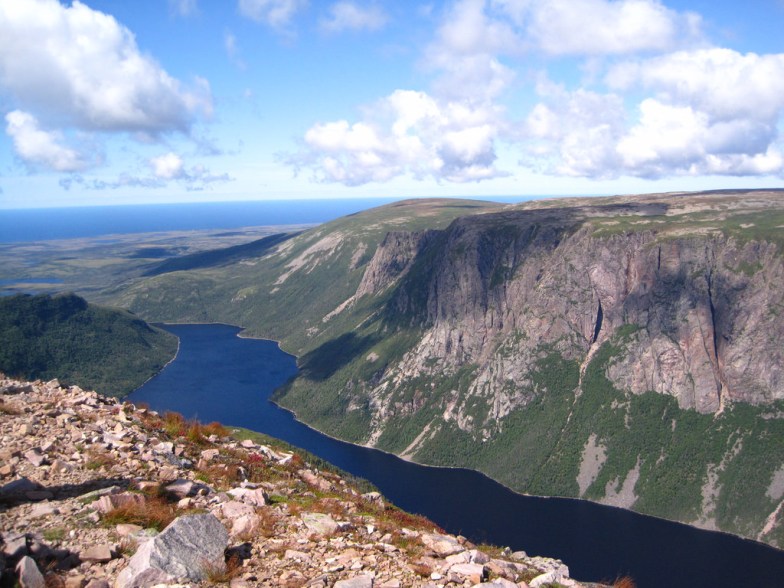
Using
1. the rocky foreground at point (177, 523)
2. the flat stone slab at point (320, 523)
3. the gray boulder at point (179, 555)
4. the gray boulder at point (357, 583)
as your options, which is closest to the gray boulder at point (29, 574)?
the rocky foreground at point (177, 523)

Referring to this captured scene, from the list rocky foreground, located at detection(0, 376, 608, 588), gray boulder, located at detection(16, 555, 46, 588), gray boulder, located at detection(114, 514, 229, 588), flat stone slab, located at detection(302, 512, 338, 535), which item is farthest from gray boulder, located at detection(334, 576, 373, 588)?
gray boulder, located at detection(16, 555, 46, 588)

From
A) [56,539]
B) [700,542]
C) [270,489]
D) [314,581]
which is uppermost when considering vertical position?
[56,539]

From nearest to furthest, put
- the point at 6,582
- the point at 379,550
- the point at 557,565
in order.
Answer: the point at 6,582
the point at 379,550
the point at 557,565

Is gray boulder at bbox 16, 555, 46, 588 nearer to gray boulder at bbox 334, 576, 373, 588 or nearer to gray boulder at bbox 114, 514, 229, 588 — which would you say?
gray boulder at bbox 114, 514, 229, 588

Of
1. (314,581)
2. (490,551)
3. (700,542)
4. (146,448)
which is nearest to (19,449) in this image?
(146,448)

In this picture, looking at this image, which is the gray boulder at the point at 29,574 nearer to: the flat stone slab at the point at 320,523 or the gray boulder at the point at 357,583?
the gray boulder at the point at 357,583

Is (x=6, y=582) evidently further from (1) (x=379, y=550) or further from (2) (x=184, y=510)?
(1) (x=379, y=550)
